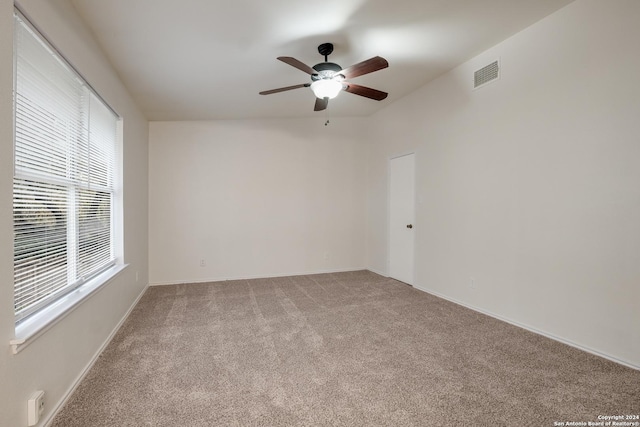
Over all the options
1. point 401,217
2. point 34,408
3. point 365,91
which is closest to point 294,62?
point 365,91

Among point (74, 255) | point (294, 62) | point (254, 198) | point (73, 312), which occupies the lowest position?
point (73, 312)

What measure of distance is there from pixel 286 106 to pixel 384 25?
7.30 feet

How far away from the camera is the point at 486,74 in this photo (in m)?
3.26

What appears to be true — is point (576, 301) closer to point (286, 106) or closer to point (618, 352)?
point (618, 352)

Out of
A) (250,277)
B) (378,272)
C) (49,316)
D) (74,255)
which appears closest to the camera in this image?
(49,316)

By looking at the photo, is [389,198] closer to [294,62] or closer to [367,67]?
[367,67]

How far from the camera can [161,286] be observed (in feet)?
15.8

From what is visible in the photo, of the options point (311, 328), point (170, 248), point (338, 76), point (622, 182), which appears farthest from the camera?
point (170, 248)

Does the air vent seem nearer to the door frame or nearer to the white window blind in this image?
the door frame

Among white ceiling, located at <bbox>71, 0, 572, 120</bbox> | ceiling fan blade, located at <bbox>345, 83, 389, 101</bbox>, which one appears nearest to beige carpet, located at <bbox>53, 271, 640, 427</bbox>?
ceiling fan blade, located at <bbox>345, 83, 389, 101</bbox>

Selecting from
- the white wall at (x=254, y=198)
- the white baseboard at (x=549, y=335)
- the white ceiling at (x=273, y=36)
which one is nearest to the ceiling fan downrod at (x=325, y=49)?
the white ceiling at (x=273, y=36)

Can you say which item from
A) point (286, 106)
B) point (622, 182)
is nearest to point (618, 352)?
point (622, 182)

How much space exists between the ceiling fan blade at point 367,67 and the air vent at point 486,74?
1.42 m

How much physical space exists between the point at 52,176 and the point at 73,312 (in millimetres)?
932
